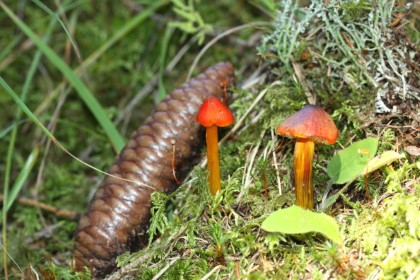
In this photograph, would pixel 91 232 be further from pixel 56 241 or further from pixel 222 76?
pixel 222 76

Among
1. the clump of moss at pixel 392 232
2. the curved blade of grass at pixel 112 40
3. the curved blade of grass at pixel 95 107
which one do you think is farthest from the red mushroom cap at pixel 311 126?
the curved blade of grass at pixel 112 40

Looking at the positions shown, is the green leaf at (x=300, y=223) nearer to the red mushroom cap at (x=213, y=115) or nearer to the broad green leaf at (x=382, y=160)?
the broad green leaf at (x=382, y=160)

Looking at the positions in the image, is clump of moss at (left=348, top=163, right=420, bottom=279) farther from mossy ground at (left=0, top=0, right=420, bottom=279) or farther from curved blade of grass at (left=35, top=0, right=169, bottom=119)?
curved blade of grass at (left=35, top=0, right=169, bottom=119)

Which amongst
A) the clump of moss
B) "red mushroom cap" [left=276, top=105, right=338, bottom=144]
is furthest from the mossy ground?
"red mushroom cap" [left=276, top=105, right=338, bottom=144]

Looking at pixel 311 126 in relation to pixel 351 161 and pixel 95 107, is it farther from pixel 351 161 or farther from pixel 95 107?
pixel 95 107

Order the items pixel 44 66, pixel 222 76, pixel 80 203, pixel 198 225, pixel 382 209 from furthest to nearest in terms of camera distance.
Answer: pixel 44 66 < pixel 80 203 < pixel 222 76 < pixel 198 225 < pixel 382 209

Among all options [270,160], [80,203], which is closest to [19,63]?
[80,203]

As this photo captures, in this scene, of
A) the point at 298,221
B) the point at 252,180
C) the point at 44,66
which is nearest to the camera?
the point at 298,221
